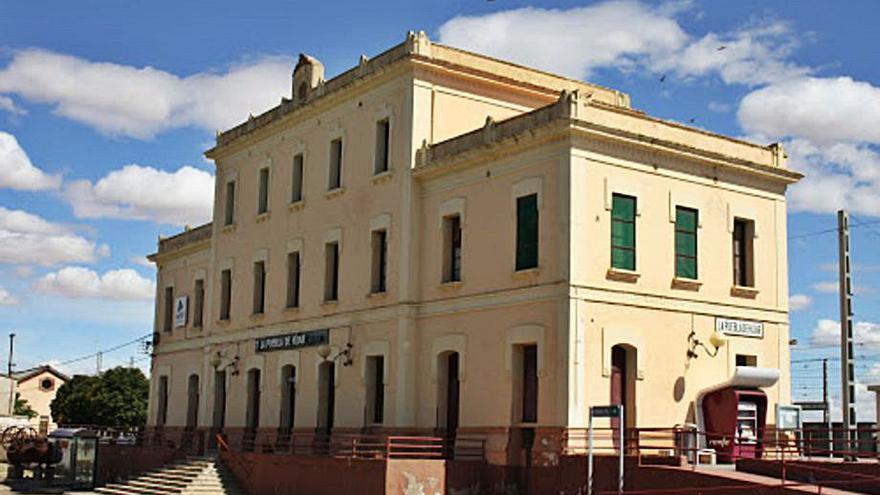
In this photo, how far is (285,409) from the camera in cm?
3238

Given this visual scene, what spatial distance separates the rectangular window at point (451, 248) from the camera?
26.6 metres

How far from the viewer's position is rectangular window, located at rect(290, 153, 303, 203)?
33.0m

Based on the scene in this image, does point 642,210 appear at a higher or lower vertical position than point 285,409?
higher

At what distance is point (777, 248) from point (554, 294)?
649cm

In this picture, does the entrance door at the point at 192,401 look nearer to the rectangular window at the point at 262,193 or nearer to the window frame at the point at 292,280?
the rectangular window at the point at 262,193

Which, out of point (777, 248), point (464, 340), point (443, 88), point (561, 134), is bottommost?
point (464, 340)

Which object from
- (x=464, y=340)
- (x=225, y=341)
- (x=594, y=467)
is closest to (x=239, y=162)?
(x=225, y=341)

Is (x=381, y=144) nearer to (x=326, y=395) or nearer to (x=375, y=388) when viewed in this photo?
(x=375, y=388)

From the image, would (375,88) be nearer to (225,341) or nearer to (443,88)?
(443,88)

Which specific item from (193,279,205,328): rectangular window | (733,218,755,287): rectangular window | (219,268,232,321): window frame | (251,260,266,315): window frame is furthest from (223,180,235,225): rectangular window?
(733,218,755,287): rectangular window

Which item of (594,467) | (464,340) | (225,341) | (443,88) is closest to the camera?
(594,467)

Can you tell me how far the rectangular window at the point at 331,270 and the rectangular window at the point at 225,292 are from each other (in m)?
6.76

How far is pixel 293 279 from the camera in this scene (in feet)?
108

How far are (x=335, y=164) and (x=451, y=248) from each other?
5.90 metres
